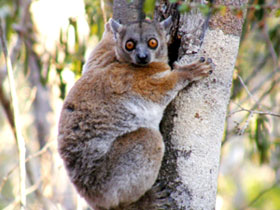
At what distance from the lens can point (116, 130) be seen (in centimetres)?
379

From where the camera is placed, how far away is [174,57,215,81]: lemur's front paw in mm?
3387

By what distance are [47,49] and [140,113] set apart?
17.6 ft

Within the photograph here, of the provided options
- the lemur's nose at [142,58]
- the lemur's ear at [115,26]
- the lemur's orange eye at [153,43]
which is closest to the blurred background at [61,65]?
the lemur's ear at [115,26]

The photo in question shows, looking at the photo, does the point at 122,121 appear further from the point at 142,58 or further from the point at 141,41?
the point at 141,41

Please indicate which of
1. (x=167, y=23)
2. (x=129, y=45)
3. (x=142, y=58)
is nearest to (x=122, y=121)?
(x=142, y=58)

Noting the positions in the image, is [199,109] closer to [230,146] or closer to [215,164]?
[215,164]

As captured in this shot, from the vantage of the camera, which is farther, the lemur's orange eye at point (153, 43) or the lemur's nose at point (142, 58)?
the lemur's orange eye at point (153, 43)

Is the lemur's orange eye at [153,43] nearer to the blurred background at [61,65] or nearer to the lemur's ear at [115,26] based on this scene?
the lemur's ear at [115,26]

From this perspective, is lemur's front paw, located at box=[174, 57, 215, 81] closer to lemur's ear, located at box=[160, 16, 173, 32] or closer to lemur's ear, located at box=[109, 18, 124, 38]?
lemur's ear, located at box=[160, 16, 173, 32]

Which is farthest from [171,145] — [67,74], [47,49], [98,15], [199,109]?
[47,49]

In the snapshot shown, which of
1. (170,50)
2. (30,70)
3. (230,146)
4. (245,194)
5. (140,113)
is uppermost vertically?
(170,50)

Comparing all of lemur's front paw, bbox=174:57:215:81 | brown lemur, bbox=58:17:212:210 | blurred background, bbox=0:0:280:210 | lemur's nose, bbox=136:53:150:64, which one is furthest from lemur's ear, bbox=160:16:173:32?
blurred background, bbox=0:0:280:210

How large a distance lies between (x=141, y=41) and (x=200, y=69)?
108 centimetres

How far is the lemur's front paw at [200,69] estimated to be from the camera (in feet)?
11.1
